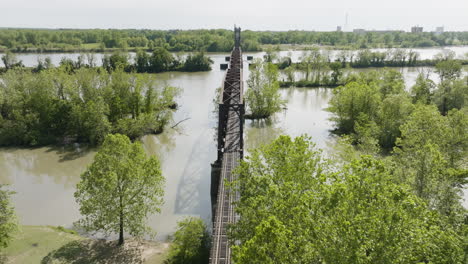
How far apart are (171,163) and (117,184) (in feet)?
46.9

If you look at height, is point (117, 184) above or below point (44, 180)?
above

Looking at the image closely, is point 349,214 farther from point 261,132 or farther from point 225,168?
point 261,132

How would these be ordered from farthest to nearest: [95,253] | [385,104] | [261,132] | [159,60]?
[159,60]
[261,132]
[385,104]
[95,253]

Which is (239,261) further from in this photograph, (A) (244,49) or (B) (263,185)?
(A) (244,49)

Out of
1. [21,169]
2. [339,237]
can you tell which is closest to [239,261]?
[339,237]

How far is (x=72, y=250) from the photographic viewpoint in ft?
63.0

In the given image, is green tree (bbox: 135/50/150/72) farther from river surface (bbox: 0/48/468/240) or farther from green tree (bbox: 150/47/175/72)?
river surface (bbox: 0/48/468/240)

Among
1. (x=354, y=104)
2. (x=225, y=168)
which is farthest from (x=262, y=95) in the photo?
(x=225, y=168)

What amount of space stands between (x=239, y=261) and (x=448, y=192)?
1265 centimetres

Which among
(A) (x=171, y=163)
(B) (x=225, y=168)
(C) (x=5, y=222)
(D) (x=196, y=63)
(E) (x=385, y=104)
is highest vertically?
(D) (x=196, y=63)

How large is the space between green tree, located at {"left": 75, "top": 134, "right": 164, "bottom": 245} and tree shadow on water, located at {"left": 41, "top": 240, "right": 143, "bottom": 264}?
1.15 metres

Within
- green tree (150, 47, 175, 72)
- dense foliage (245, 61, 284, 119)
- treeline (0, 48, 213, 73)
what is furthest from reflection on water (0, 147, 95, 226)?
green tree (150, 47, 175, 72)

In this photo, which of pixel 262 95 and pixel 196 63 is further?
pixel 196 63

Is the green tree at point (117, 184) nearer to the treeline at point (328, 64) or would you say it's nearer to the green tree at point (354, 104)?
the green tree at point (354, 104)
